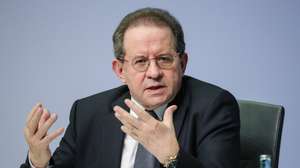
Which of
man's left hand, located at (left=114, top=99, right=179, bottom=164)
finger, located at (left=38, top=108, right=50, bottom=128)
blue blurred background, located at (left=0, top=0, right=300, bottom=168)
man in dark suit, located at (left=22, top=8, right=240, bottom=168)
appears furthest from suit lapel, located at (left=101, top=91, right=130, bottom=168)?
blue blurred background, located at (left=0, top=0, right=300, bottom=168)

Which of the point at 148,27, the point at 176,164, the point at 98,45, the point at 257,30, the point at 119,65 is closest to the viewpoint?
the point at 176,164

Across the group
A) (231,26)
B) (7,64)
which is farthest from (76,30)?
(231,26)

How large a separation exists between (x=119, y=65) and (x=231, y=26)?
1.09m

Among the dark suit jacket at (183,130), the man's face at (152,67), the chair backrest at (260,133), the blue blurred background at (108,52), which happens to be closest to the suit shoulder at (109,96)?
the dark suit jacket at (183,130)

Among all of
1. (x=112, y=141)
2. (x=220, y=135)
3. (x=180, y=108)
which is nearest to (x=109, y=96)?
(x=112, y=141)

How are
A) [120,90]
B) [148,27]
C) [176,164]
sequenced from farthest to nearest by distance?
[120,90]
[148,27]
[176,164]

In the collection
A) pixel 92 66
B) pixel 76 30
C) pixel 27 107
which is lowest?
pixel 27 107

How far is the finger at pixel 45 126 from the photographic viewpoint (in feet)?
6.22

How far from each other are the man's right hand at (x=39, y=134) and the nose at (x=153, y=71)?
38 cm

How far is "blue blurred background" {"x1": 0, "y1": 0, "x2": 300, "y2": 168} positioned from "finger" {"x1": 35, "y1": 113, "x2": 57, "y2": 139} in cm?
125

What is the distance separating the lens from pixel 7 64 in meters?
3.24

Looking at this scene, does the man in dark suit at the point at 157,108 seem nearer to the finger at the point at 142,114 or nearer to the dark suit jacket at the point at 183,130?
the dark suit jacket at the point at 183,130

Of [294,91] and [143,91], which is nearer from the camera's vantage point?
[143,91]

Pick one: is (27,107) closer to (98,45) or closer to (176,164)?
(98,45)
